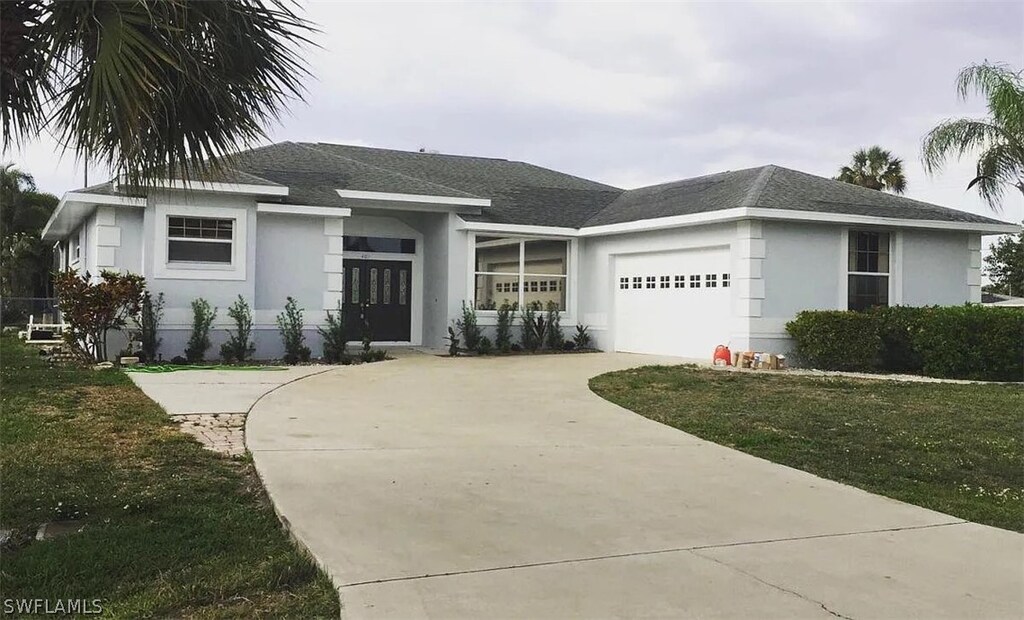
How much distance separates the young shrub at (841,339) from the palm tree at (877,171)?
70.6 ft

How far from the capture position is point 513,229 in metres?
18.8

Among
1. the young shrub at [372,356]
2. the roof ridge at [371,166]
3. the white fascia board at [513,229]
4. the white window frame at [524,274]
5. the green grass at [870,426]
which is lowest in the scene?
the green grass at [870,426]

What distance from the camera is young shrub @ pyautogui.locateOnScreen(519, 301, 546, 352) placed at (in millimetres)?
19062

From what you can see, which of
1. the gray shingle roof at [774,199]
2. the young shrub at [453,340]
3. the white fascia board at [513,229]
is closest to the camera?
the gray shingle roof at [774,199]

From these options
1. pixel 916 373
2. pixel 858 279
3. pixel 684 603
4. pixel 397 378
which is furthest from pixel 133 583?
pixel 858 279

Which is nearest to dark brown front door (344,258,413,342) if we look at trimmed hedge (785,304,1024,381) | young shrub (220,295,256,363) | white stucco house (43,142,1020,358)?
white stucco house (43,142,1020,358)

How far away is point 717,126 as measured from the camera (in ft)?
69.4

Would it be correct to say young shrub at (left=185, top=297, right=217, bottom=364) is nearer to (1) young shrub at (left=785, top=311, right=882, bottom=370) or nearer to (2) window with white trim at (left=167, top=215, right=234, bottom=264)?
(2) window with white trim at (left=167, top=215, right=234, bottom=264)

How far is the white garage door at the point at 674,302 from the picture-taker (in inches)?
669

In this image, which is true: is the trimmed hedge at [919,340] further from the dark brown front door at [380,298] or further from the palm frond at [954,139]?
the dark brown front door at [380,298]

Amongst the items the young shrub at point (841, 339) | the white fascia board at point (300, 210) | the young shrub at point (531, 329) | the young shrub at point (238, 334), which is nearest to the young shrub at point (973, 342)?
Result: the young shrub at point (841, 339)

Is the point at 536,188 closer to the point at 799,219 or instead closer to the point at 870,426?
the point at 799,219

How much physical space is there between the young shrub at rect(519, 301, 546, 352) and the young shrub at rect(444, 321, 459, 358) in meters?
1.63

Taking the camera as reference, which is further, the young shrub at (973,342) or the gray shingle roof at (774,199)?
the gray shingle roof at (774,199)
